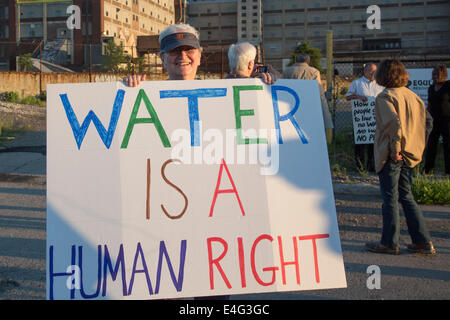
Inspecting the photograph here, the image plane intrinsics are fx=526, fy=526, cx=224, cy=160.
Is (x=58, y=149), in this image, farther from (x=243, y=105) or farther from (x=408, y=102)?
(x=408, y=102)

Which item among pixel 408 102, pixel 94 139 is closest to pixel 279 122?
pixel 94 139

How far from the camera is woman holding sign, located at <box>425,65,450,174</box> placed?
812 centimetres

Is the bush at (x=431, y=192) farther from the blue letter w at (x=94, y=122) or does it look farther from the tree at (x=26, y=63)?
the tree at (x=26, y=63)

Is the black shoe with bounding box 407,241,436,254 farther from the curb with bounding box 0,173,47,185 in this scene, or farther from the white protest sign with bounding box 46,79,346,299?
the curb with bounding box 0,173,47,185

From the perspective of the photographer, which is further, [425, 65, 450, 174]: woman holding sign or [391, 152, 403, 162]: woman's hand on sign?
[425, 65, 450, 174]: woman holding sign

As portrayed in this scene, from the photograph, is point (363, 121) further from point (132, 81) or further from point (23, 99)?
point (23, 99)

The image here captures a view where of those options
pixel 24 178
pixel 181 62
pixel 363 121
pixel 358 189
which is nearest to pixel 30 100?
pixel 24 178

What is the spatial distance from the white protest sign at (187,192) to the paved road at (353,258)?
1261mm

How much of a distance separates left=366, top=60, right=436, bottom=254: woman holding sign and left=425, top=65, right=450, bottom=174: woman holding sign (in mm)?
3636

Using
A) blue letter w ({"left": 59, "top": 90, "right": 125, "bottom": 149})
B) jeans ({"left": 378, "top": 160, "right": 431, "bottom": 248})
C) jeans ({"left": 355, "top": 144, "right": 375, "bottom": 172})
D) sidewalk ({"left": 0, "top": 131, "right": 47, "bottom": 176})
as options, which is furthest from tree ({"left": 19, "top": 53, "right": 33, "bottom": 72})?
blue letter w ({"left": 59, "top": 90, "right": 125, "bottom": 149})

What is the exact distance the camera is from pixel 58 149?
2754 mm

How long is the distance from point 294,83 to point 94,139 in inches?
44.7

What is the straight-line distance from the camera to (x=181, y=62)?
3.10 metres

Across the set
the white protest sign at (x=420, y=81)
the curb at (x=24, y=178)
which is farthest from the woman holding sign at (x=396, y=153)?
the white protest sign at (x=420, y=81)
